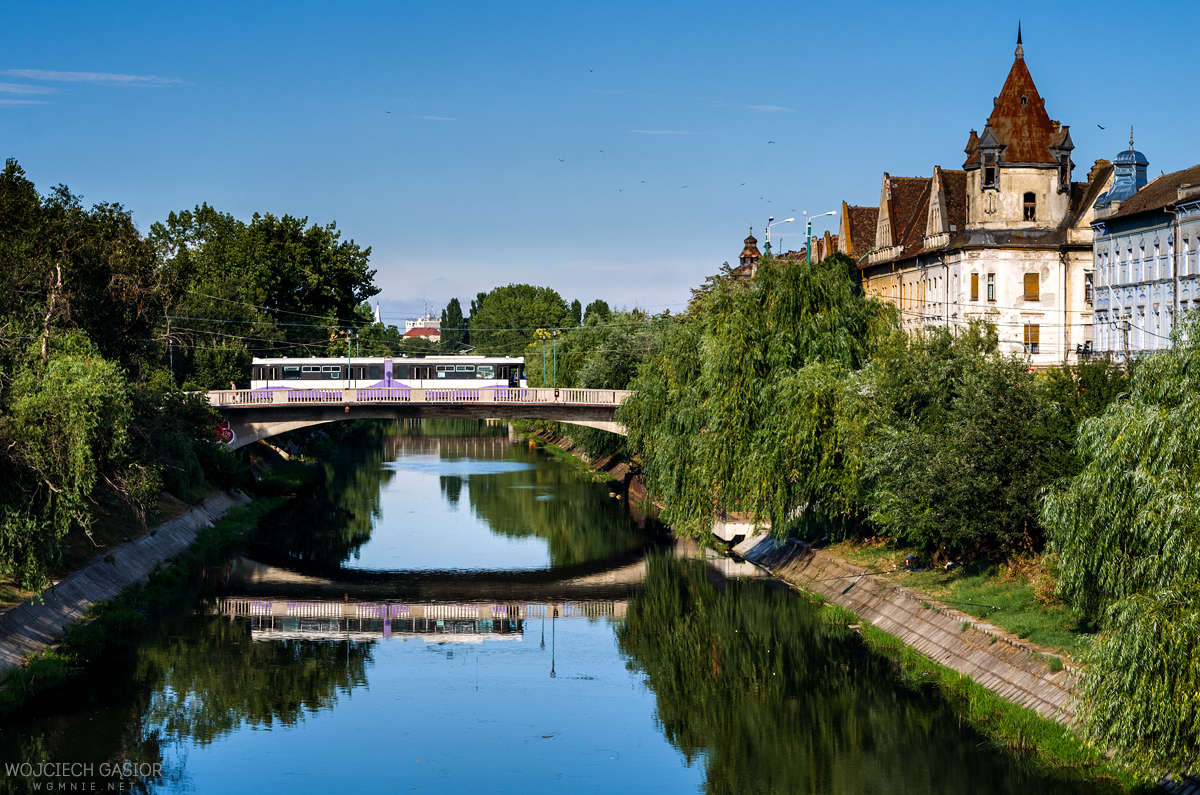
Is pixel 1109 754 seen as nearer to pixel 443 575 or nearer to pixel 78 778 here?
pixel 78 778

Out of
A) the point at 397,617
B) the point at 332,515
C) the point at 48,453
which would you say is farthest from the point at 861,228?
the point at 48,453

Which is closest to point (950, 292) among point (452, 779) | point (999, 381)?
point (999, 381)

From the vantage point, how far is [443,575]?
55344 mm

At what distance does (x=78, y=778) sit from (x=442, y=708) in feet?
32.5

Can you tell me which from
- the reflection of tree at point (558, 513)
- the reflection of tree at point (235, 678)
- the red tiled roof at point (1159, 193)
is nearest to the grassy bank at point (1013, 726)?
the reflection of tree at point (235, 678)

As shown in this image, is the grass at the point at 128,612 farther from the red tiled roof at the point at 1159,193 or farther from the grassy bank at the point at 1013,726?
the red tiled roof at the point at 1159,193

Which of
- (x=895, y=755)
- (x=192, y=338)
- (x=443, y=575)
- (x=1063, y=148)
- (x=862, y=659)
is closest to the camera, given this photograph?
(x=895, y=755)

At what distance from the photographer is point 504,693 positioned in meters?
36.2

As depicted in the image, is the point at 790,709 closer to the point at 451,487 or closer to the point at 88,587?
the point at 88,587

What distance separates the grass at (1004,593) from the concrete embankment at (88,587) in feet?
91.9

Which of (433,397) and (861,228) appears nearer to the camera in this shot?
(433,397)

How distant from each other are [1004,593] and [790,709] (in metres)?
8.58

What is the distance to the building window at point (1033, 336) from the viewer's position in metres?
75.2

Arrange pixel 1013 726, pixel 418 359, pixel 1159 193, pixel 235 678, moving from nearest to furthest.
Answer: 1. pixel 1013 726
2. pixel 235 678
3. pixel 1159 193
4. pixel 418 359
